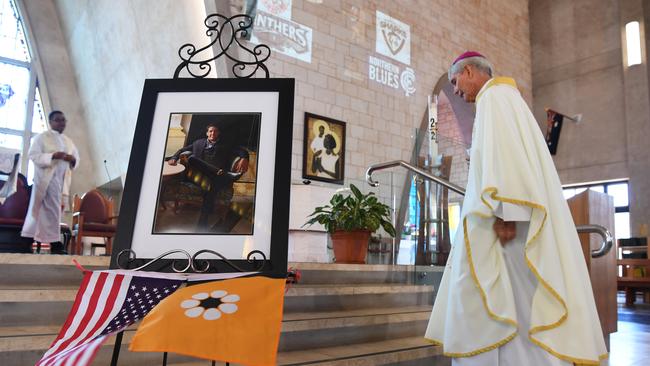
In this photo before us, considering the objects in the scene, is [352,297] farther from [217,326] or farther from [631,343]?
[631,343]

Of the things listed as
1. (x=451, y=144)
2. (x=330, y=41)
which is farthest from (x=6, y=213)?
(x=330, y=41)

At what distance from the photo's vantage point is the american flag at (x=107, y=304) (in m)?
1.11

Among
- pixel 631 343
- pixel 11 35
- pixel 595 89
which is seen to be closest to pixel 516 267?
pixel 631 343

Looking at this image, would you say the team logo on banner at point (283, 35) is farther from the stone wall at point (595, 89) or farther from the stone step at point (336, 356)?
the stone wall at point (595, 89)

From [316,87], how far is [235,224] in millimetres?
5885

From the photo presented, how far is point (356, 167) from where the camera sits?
765cm

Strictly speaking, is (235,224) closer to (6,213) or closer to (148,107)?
(148,107)

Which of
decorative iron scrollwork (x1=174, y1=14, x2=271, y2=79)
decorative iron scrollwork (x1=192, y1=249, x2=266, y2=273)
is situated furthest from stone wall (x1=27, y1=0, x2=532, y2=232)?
decorative iron scrollwork (x1=192, y1=249, x2=266, y2=273)

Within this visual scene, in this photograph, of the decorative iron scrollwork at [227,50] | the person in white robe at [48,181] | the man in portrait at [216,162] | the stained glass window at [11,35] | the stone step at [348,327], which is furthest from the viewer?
the stained glass window at [11,35]

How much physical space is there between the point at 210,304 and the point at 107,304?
0.29 meters

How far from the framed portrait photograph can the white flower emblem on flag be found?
5726mm

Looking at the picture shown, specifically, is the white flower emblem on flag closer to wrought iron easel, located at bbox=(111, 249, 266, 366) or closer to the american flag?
the american flag

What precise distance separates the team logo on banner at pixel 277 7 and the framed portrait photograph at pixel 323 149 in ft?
4.77

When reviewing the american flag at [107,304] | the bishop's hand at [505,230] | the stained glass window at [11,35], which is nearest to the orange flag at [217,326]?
the american flag at [107,304]
